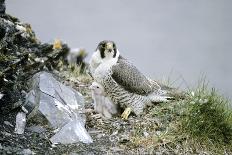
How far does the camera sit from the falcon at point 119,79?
778 centimetres

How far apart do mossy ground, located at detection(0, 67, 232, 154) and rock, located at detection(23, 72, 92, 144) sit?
154 millimetres

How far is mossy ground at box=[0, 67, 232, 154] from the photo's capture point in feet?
21.9

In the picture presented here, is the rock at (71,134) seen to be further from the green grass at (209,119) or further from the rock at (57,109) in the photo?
the green grass at (209,119)

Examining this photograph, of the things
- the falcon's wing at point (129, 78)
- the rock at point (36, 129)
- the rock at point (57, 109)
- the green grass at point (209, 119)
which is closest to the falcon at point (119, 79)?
the falcon's wing at point (129, 78)

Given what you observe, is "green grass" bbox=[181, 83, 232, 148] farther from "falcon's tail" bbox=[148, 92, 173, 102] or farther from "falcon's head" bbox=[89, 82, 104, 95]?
"falcon's head" bbox=[89, 82, 104, 95]

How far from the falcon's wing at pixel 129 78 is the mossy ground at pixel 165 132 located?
0.43 metres

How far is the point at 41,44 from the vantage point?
32.1 feet

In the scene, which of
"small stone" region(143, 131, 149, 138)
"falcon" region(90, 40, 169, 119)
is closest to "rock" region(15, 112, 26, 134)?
"falcon" region(90, 40, 169, 119)

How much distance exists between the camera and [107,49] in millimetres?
7715

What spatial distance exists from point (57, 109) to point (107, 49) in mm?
1153

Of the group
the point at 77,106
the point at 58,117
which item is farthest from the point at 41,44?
the point at 58,117

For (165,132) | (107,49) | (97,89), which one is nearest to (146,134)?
(165,132)

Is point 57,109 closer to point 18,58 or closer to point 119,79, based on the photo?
point 119,79

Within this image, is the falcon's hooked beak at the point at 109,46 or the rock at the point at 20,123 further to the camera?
the falcon's hooked beak at the point at 109,46
